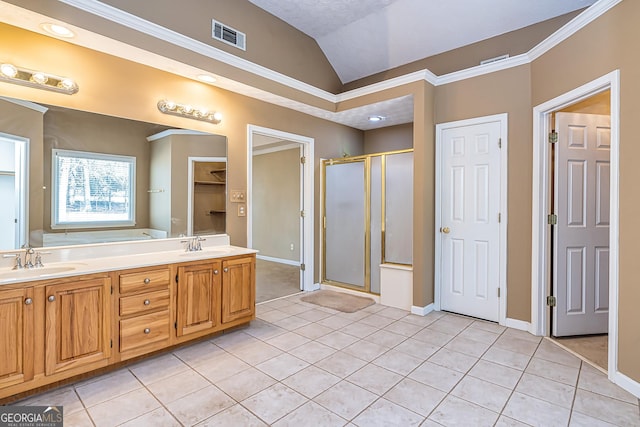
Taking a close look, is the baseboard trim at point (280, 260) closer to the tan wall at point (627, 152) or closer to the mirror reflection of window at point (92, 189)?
the mirror reflection of window at point (92, 189)

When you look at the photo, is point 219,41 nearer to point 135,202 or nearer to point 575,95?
point 135,202

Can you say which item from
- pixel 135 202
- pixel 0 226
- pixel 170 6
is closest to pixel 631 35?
pixel 170 6

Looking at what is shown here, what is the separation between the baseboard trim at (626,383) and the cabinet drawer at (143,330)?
3295 millimetres

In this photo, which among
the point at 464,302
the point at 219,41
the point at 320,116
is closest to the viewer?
the point at 219,41

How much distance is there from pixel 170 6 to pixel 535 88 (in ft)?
11.6

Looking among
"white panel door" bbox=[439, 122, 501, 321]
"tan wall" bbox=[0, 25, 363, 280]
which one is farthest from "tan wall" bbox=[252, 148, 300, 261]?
"white panel door" bbox=[439, 122, 501, 321]

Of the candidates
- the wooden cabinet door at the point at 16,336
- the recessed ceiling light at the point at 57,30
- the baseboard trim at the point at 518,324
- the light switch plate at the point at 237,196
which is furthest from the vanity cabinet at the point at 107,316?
the baseboard trim at the point at 518,324

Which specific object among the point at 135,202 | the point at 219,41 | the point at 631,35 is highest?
the point at 219,41

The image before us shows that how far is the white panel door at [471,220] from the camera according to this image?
3395 mm

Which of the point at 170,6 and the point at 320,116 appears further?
the point at 320,116

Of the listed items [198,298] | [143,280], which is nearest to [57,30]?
[143,280]

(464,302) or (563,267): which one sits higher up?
(563,267)

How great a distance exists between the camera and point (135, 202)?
9.57 ft

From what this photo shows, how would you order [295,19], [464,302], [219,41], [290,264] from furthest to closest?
[290,264], [295,19], [464,302], [219,41]
